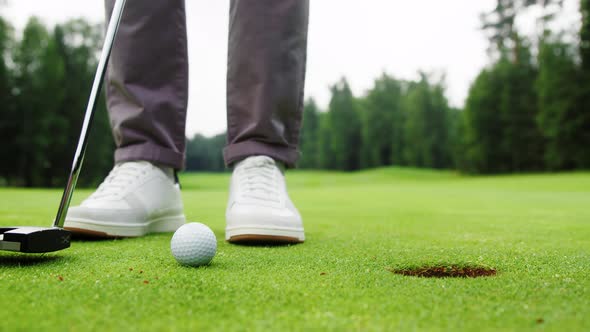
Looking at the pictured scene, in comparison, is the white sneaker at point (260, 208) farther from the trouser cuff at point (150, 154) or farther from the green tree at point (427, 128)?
the green tree at point (427, 128)

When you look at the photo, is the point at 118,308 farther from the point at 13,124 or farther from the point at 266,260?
the point at 13,124

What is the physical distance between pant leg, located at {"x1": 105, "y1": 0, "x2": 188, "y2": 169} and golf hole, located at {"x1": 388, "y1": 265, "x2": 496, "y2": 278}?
1.22 m

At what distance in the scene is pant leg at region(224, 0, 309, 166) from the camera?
6.47ft

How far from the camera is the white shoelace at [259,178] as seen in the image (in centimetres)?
192

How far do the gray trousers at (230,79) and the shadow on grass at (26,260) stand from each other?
718mm

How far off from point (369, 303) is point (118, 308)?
1.55 feet

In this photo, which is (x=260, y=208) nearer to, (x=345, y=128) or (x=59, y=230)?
(x=59, y=230)

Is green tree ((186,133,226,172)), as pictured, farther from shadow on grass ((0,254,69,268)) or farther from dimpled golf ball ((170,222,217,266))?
dimpled golf ball ((170,222,217,266))

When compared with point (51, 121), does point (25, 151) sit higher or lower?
lower

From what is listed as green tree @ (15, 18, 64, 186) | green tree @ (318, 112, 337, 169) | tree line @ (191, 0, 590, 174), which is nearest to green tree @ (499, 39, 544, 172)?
tree line @ (191, 0, 590, 174)

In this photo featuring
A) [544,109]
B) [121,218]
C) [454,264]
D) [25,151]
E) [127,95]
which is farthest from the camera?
[544,109]

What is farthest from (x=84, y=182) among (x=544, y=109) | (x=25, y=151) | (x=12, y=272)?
(x=12, y=272)

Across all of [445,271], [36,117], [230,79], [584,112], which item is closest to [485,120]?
[584,112]

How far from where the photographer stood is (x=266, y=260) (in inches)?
54.6
